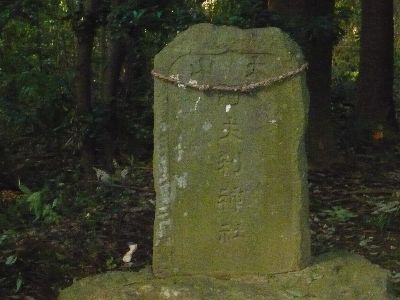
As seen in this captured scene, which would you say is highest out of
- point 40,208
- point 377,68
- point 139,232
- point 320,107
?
point 377,68

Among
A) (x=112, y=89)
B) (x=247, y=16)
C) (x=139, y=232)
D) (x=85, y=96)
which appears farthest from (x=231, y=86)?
(x=112, y=89)

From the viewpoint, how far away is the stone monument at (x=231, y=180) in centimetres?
437

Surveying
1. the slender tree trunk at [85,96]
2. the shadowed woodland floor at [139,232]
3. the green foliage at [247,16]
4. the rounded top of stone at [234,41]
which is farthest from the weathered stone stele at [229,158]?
the slender tree trunk at [85,96]

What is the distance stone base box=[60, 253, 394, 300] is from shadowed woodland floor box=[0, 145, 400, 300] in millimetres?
482

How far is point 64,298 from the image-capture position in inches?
178

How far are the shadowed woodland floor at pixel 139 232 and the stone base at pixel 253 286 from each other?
48cm

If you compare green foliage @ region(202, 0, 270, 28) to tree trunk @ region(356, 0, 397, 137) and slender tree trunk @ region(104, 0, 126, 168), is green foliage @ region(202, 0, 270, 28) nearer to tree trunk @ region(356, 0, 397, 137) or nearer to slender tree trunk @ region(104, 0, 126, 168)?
slender tree trunk @ region(104, 0, 126, 168)

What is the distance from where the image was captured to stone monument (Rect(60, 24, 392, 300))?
14.3 ft

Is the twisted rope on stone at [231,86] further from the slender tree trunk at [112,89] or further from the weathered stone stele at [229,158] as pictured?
the slender tree trunk at [112,89]

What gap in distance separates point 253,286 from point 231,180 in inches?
25.4

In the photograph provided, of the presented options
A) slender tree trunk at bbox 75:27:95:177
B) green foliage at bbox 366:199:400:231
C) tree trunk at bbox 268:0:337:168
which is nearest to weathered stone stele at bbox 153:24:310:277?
green foliage at bbox 366:199:400:231

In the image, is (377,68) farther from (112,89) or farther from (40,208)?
(40,208)

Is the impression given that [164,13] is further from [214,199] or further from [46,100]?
[46,100]

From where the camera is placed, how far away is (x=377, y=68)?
32.5 ft
